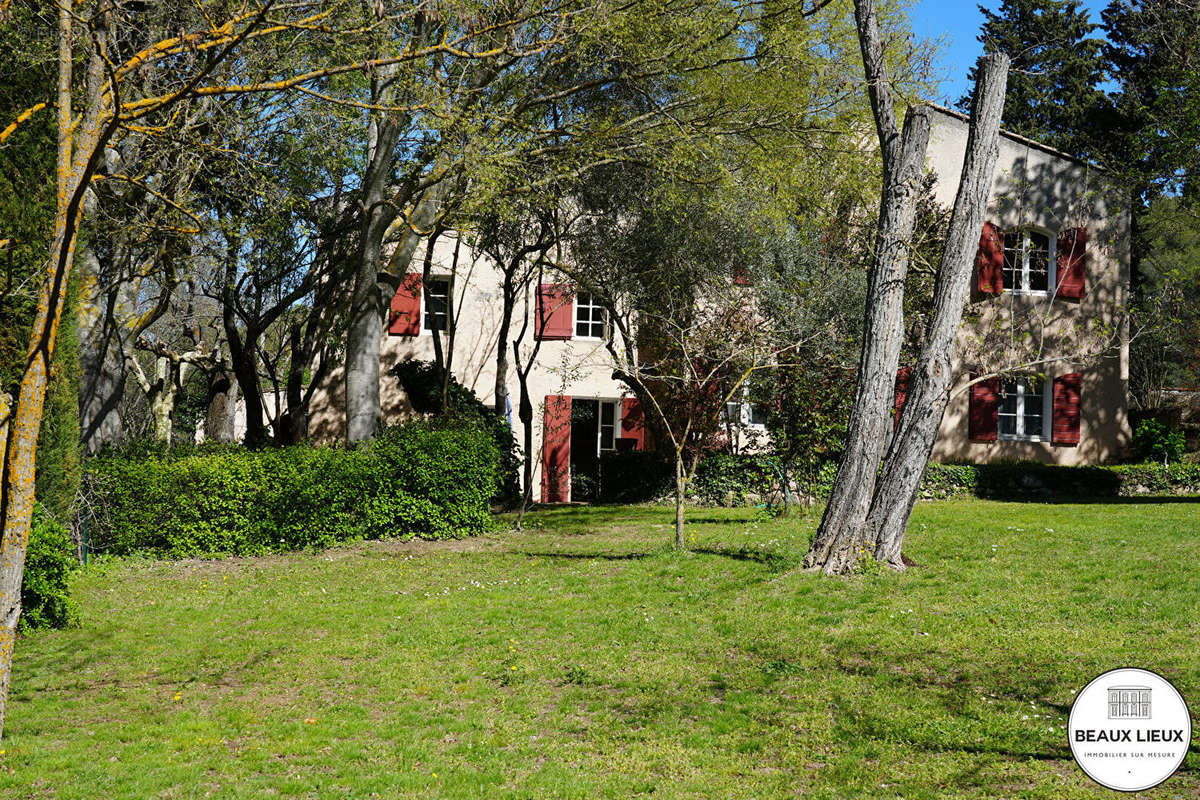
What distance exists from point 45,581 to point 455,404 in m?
10.6

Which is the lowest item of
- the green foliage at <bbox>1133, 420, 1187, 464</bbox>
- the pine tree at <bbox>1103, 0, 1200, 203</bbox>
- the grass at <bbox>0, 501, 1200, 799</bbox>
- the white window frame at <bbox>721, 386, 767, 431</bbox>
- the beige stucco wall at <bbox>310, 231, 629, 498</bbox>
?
the grass at <bbox>0, 501, 1200, 799</bbox>

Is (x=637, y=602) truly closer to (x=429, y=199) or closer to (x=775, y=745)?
(x=775, y=745)

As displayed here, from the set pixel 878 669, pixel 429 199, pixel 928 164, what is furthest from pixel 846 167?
pixel 878 669

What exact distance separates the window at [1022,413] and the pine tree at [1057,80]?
8780mm

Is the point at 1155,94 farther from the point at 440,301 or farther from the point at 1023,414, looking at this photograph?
the point at 440,301

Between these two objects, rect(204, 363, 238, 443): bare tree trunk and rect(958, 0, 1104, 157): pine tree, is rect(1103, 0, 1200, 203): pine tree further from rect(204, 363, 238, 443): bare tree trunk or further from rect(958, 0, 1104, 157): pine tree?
rect(204, 363, 238, 443): bare tree trunk

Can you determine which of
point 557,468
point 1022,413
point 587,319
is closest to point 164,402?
point 557,468

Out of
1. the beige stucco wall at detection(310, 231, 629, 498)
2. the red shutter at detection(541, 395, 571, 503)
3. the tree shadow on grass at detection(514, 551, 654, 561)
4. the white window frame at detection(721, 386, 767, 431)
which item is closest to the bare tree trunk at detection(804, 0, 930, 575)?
the tree shadow on grass at detection(514, 551, 654, 561)

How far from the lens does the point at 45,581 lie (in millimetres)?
8008

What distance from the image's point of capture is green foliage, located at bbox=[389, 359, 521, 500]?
53.7 ft

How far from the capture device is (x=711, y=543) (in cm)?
1166

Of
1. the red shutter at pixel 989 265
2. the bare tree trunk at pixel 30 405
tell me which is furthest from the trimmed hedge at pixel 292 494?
the red shutter at pixel 989 265

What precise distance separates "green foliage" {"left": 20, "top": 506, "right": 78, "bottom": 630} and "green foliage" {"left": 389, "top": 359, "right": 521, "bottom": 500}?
754 centimetres

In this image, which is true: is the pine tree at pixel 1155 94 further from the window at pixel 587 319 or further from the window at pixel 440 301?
the window at pixel 440 301
